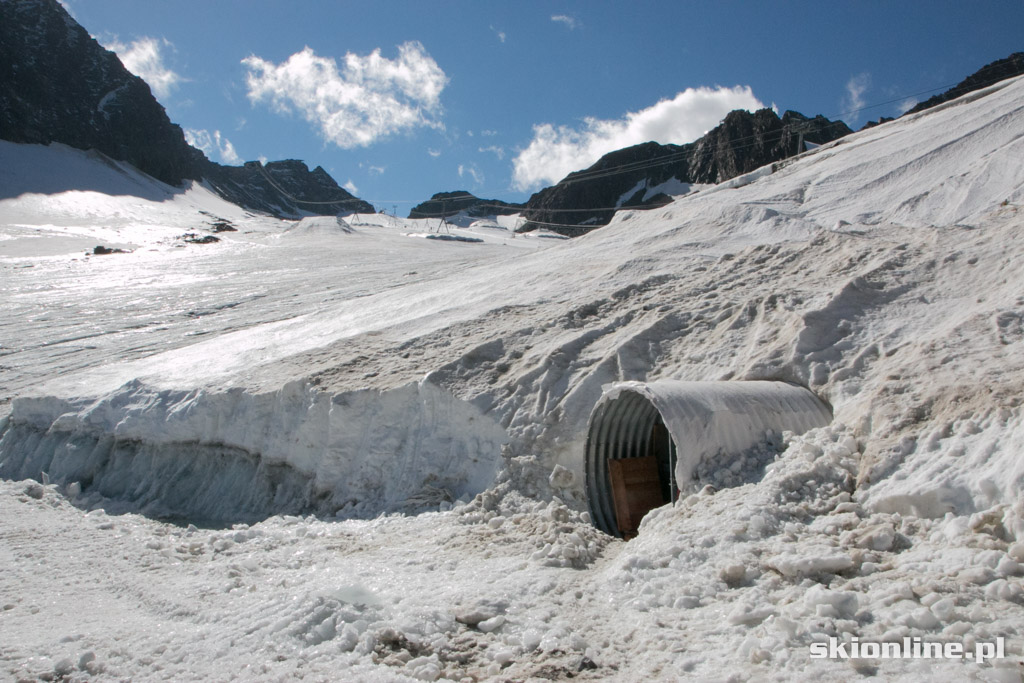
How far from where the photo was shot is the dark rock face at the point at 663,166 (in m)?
58.1

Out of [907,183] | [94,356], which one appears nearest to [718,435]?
[907,183]

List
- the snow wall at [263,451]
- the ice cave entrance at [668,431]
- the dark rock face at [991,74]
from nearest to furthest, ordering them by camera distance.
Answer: the ice cave entrance at [668,431] → the snow wall at [263,451] → the dark rock face at [991,74]

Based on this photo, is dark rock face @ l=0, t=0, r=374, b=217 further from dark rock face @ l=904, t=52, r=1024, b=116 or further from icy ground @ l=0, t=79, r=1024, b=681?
→ dark rock face @ l=904, t=52, r=1024, b=116

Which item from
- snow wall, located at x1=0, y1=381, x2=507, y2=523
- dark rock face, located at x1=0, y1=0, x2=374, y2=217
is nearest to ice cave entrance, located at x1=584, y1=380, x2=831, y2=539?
snow wall, located at x1=0, y1=381, x2=507, y2=523

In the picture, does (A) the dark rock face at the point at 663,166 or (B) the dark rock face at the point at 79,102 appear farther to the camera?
(B) the dark rock face at the point at 79,102

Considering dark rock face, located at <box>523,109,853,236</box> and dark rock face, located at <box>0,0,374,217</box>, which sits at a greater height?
dark rock face, located at <box>0,0,374,217</box>

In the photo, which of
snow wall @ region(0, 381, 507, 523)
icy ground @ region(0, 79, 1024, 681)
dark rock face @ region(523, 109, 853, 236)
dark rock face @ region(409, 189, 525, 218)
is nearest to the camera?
icy ground @ region(0, 79, 1024, 681)

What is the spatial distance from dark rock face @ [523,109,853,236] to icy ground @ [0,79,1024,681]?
140 feet

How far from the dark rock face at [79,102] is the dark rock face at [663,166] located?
36172 millimetres

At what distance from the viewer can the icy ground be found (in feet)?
11.5

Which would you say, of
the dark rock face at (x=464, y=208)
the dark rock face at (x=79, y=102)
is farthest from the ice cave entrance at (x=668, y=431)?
the dark rock face at (x=464, y=208)

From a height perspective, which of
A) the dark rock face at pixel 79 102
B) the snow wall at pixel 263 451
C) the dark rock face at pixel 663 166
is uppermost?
the dark rock face at pixel 79 102

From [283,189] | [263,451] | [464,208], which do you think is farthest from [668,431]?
[283,189]

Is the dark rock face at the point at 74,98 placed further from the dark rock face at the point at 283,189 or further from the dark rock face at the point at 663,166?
the dark rock face at the point at 663,166
